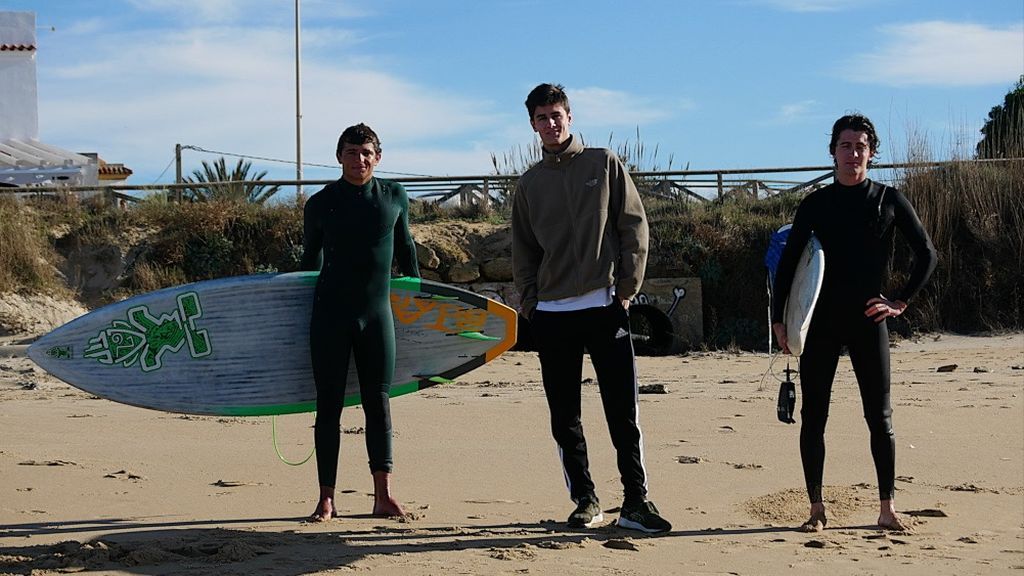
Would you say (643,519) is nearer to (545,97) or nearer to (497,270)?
(545,97)

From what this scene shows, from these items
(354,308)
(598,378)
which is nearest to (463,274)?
(354,308)

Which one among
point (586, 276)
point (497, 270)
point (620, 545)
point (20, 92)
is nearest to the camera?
point (620, 545)

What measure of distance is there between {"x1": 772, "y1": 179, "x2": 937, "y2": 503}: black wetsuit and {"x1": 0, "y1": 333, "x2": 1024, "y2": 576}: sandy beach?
34cm

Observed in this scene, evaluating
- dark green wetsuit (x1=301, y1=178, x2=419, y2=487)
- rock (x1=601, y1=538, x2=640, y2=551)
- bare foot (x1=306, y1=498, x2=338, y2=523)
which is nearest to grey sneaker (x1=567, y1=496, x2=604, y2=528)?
rock (x1=601, y1=538, x2=640, y2=551)

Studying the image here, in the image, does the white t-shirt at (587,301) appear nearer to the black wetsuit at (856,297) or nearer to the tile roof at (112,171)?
the black wetsuit at (856,297)

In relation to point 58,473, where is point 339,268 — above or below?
above

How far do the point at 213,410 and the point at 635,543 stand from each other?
227 centimetres

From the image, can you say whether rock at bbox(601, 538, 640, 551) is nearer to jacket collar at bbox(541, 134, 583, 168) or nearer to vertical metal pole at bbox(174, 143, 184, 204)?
jacket collar at bbox(541, 134, 583, 168)

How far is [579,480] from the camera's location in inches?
180

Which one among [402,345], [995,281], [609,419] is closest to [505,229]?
[995,281]

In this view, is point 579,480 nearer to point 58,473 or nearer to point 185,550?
point 185,550

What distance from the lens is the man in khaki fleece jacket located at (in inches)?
174

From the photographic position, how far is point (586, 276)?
4.39 metres

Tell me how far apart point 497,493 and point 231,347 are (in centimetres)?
144
